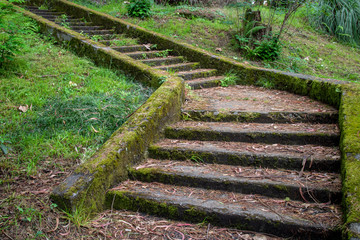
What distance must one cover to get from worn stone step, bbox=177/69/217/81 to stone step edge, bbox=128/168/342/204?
2825mm

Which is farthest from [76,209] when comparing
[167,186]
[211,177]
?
[211,177]

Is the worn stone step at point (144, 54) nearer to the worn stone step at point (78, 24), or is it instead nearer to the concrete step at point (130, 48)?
the concrete step at point (130, 48)

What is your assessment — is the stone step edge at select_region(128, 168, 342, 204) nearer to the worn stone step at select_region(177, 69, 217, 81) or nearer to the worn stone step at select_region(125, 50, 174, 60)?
the worn stone step at select_region(177, 69, 217, 81)

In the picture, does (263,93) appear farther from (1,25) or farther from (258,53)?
(1,25)

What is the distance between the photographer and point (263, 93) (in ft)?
16.1

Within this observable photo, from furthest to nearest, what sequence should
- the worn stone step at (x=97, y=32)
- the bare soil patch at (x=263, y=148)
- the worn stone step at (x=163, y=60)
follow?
the worn stone step at (x=97, y=32) < the worn stone step at (x=163, y=60) < the bare soil patch at (x=263, y=148)

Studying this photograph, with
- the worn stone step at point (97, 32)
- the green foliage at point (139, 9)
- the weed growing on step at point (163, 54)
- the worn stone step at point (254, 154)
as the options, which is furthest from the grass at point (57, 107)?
the green foliage at point (139, 9)

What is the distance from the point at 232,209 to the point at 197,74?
3655 mm

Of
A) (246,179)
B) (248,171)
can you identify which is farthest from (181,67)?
(246,179)

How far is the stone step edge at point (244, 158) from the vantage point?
2758 mm

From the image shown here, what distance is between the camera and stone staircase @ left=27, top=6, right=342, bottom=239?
2369mm

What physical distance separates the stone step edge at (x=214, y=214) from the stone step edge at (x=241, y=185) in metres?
0.24

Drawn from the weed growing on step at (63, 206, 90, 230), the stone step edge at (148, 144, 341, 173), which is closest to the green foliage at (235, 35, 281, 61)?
the stone step edge at (148, 144, 341, 173)

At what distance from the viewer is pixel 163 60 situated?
6133 millimetres
